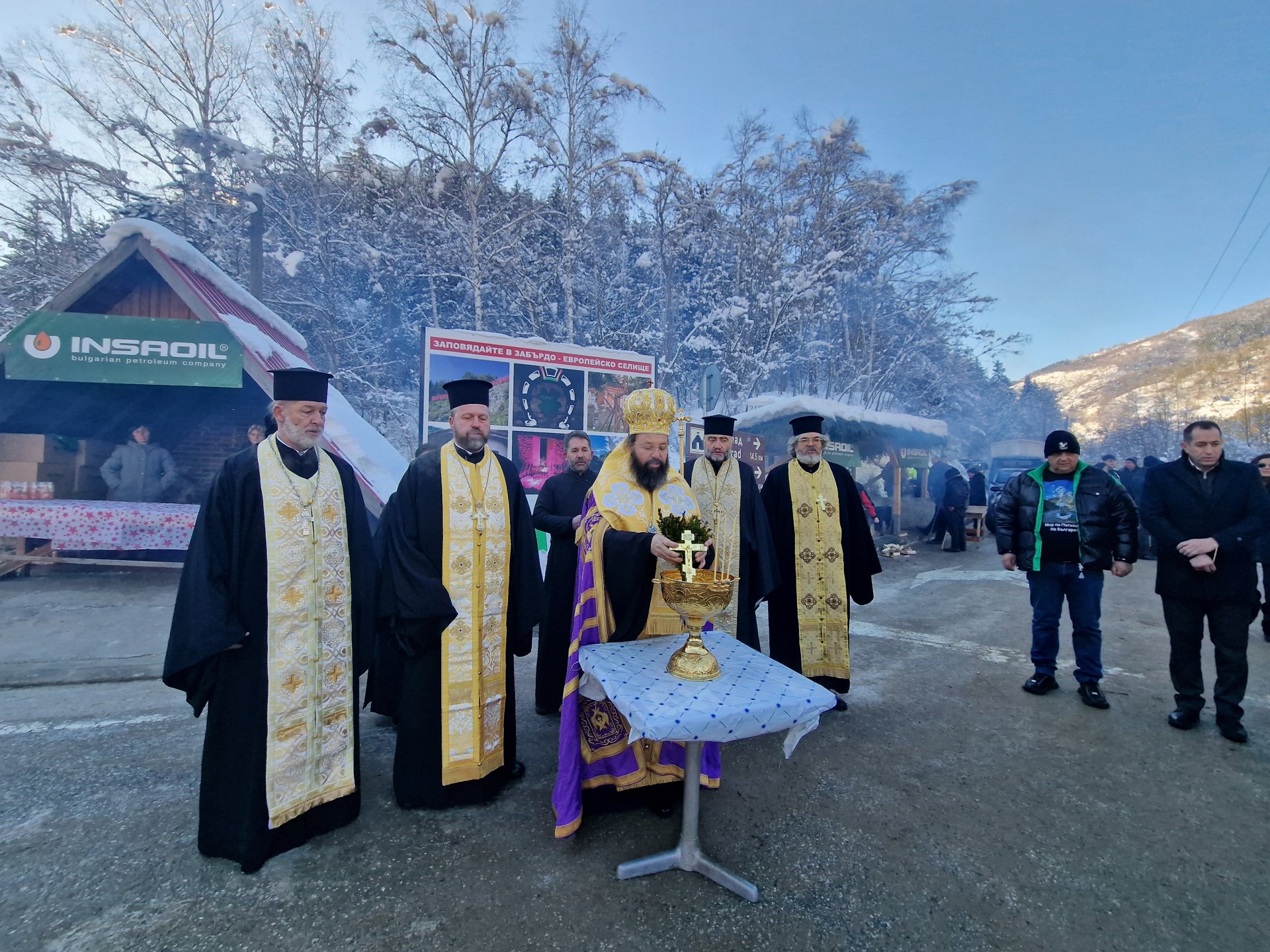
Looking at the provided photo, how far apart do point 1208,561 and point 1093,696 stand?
1233 millimetres

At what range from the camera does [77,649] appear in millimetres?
5488

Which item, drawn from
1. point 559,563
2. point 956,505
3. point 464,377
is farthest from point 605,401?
point 956,505

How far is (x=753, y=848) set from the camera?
2715 mm

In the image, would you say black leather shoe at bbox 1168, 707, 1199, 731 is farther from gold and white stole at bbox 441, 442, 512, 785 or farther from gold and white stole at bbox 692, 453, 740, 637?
gold and white stole at bbox 441, 442, 512, 785

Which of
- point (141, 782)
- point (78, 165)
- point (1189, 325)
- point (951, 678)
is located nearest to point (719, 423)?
point (951, 678)

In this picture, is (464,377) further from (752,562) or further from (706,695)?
(706,695)

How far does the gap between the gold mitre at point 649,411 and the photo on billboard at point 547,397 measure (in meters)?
5.35

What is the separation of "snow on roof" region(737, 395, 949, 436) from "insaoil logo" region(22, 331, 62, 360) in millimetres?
11272

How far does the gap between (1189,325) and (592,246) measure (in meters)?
171

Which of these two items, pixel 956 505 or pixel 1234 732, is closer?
pixel 1234 732

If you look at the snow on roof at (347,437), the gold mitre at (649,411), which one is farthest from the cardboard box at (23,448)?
the gold mitre at (649,411)

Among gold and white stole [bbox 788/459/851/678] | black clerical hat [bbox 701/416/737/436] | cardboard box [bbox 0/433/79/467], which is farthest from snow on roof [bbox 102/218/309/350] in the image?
gold and white stole [bbox 788/459/851/678]

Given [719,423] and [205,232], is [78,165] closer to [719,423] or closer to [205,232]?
[205,232]

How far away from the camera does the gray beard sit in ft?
8.98
